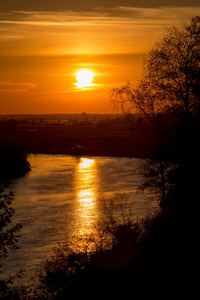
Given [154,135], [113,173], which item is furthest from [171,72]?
[113,173]

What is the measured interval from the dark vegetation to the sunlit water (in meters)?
3.76

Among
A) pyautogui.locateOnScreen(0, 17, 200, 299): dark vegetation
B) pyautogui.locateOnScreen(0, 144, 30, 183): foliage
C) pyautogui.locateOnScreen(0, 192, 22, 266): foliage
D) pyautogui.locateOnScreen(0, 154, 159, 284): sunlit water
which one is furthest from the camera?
pyautogui.locateOnScreen(0, 144, 30, 183): foliage

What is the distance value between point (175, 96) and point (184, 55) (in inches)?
95.5

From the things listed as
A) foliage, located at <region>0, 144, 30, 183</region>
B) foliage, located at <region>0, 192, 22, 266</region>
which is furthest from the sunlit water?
foliage, located at <region>0, 192, 22, 266</region>

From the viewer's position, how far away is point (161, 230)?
70.6ft

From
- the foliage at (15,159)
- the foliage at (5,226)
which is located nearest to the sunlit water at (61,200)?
the foliage at (15,159)

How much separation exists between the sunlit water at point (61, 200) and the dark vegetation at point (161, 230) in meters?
3.76

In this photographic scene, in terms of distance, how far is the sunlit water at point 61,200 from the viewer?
29067 millimetres

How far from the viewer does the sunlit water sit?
2907 centimetres

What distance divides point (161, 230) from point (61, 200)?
26.2 metres

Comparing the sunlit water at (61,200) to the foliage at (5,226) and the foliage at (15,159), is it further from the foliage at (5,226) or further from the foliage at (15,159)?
the foliage at (5,226)

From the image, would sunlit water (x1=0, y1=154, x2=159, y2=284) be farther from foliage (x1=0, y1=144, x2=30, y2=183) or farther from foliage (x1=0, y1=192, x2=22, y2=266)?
foliage (x1=0, y1=192, x2=22, y2=266)

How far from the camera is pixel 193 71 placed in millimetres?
24141

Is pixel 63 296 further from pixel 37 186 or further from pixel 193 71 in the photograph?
pixel 37 186
